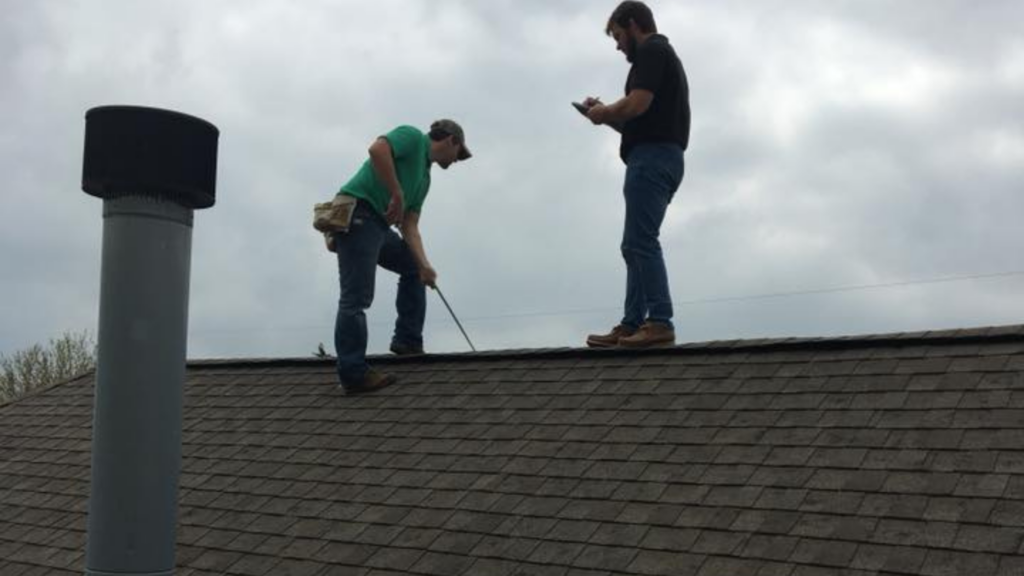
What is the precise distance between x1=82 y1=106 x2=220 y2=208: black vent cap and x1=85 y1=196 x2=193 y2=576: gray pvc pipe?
28 millimetres

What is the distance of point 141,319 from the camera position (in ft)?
5.33

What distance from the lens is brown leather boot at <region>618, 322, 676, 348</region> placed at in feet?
21.6

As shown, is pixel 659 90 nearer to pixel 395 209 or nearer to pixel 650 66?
pixel 650 66

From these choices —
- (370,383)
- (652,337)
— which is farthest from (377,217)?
(652,337)

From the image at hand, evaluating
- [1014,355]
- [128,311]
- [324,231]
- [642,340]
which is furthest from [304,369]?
[128,311]

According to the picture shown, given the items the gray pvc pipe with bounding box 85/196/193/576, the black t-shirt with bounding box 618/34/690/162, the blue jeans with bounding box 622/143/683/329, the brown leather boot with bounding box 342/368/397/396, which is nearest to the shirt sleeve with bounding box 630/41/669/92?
the black t-shirt with bounding box 618/34/690/162

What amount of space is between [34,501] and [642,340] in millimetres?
3663

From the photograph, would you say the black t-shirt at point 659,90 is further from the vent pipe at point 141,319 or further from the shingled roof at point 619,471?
A: the vent pipe at point 141,319

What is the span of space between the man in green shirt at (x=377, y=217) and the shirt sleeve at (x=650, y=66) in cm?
131

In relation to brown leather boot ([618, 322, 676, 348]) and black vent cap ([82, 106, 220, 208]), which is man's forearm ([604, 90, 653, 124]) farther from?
black vent cap ([82, 106, 220, 208])

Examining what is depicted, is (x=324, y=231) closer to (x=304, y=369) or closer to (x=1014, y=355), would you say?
(x=304, y=369)

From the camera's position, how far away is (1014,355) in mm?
5008

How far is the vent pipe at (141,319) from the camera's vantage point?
5.15ft

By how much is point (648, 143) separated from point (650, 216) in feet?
1.41
